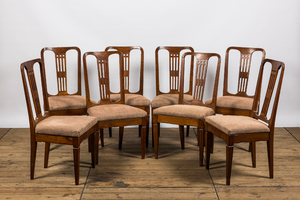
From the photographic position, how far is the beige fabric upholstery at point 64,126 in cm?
263

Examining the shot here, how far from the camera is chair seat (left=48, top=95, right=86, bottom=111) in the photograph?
3393mm

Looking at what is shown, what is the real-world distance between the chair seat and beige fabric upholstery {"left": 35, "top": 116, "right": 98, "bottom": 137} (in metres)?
0.56

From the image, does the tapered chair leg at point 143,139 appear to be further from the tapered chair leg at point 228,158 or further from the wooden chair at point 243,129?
the tapered chair leg at point 228,158

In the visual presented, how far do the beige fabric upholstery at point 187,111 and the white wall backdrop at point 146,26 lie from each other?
50.5 inches

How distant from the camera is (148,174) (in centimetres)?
296

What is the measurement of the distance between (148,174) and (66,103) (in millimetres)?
1120

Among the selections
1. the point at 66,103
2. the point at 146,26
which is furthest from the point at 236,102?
the point at 66,103

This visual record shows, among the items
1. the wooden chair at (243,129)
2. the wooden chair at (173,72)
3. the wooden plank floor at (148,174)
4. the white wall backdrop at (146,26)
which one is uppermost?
the white wall backdrop at (146,26)

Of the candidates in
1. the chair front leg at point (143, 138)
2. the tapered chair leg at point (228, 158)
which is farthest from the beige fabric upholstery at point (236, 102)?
the tapered chair leg at point (228, 158)

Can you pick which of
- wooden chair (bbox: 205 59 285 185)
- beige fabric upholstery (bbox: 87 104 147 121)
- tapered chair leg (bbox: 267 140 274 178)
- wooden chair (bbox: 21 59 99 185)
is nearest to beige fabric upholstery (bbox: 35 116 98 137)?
wooden chair (bbox: 21 59 99 185)

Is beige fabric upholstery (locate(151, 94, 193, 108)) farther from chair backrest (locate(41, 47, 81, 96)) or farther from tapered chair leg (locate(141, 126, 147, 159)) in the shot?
chair backrest (locate(41, 47, 81, 96))

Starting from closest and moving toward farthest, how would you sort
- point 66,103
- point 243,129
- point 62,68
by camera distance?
1. point 243,129
2. point 66,103
3. point 62,68

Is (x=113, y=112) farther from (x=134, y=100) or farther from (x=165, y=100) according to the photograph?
(x=165, y=100)

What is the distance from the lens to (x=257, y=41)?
4.35m
